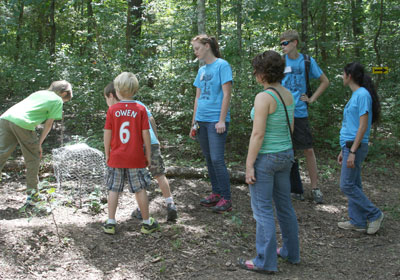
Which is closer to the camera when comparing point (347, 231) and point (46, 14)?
point (347, 231)

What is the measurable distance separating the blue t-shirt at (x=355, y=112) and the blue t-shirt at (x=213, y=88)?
1379 millimetres

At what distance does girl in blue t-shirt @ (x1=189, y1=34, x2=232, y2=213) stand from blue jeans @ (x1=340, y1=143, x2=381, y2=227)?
1.37 metres

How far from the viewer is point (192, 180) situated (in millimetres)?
6109

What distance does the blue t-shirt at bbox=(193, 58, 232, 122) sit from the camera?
4246mm

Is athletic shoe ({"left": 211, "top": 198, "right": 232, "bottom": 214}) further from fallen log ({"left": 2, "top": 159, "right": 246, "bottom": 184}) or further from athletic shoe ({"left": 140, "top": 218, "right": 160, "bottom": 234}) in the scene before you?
fallen log ({"left": 2, "top": 159, "right": 246, "bottom": 184})

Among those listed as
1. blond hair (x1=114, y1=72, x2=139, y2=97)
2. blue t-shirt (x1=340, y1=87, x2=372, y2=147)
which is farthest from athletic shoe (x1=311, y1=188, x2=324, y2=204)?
blond hair (x1=114, y1=72, x2=139, y2=97)

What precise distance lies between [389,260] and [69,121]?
7.15 m

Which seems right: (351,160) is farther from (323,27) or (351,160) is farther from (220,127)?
(323,27)

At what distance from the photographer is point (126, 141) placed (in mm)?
3629

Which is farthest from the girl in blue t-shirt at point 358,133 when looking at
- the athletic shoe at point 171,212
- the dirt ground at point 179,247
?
the athletic shoe at point 171,212

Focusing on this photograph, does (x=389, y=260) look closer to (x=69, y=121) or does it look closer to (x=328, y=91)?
(x=328, y=91)

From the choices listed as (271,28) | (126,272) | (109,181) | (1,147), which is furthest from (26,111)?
(271,28)

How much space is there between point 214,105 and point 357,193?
6.33ft

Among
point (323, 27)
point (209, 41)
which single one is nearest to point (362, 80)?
point (209, 41)
